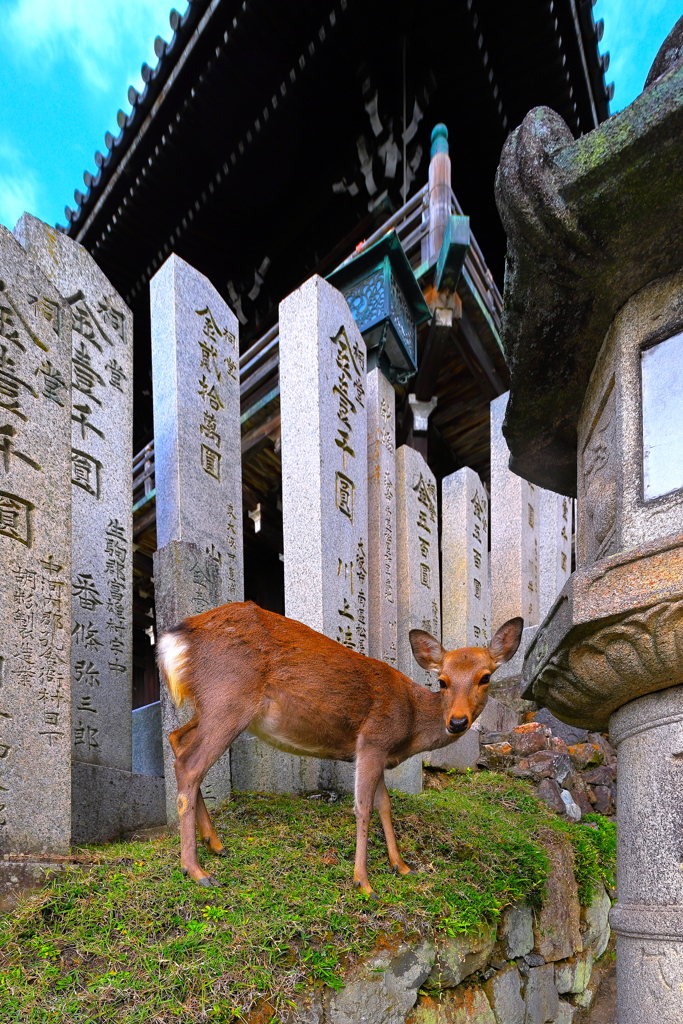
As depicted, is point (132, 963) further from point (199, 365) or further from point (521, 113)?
point (521, 113)

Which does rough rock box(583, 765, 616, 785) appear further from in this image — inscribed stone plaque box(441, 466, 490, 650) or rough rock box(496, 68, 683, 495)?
rough rock box(496, 68, 683, 495)

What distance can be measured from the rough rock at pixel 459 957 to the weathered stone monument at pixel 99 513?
213 centimetres

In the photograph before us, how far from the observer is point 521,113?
31.0ft

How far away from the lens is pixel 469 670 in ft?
12.0

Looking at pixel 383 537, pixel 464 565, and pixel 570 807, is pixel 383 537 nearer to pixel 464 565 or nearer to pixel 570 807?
pixel 464 565

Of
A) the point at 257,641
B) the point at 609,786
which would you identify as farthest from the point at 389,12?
the point at 609,786

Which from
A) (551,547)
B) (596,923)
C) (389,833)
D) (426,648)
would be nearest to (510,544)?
(551,547)

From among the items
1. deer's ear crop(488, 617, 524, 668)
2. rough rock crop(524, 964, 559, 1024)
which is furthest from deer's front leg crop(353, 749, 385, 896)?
rough rock crop(524, 964, 559, 1024)

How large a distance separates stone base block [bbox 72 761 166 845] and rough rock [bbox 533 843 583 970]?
250 centimetres

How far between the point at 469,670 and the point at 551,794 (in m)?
3.25

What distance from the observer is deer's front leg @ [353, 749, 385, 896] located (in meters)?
3.38

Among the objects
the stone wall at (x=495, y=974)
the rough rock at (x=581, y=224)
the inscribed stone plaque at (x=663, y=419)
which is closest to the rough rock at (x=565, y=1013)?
the stone wall at (x=495, y=974)

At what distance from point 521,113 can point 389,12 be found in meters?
2.43

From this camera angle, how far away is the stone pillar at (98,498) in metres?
4.82
